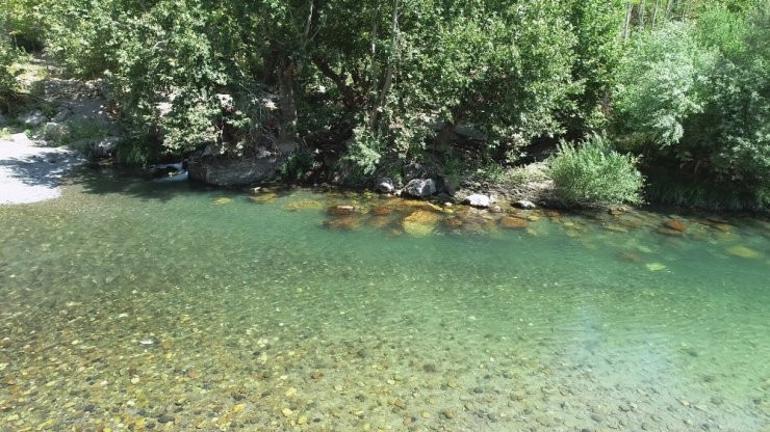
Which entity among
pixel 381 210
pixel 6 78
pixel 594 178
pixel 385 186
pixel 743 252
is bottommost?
pixel 381 210

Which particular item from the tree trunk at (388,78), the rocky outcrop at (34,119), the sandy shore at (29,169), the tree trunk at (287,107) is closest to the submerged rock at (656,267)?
the tree trunk at (388,78)

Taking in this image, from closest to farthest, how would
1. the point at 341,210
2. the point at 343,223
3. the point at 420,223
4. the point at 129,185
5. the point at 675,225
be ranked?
the point at 343,223 < the point at 420,223 < the point at 675,225 < the point at 341,210 < the point at 129,185

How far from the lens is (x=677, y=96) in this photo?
2108 cm

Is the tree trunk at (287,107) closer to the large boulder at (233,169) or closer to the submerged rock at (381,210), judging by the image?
the large boulder at (233,169)

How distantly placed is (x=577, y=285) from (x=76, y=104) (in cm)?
3018

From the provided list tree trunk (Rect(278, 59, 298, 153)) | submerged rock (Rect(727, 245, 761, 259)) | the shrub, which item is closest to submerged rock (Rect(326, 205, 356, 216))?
tree trunk (Rect(278, 59, 298, 153))

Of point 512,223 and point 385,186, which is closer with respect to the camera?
point 512,223

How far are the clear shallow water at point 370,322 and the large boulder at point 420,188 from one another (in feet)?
8.92

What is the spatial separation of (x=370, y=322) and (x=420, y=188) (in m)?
11.4

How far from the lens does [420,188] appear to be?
76.1ft

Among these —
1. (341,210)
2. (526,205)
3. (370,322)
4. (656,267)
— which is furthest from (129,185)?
(656,267)

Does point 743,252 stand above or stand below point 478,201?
below

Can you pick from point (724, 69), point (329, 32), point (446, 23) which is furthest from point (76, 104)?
point (724, 69)

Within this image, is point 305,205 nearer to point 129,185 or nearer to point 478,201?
point 478,201
